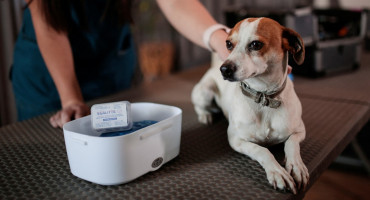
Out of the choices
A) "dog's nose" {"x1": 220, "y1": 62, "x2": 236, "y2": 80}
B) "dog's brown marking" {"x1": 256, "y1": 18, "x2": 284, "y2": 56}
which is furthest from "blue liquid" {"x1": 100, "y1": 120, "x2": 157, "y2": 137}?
"dog's brown marking" {"x1": 256, "y1": 18, "x2": 284, "y2": 56}

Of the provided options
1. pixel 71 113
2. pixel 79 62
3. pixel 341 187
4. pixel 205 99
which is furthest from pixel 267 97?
pixel 341 187

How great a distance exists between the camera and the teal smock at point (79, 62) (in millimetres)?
1249

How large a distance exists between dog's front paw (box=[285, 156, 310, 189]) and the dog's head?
21 centimetres

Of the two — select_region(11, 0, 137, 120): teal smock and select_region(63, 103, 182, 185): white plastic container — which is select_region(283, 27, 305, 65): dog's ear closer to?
select_region(63, 103, 182, 185): white plastic container

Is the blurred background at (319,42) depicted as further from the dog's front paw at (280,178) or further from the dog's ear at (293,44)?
the dog's front paw at (280,178)

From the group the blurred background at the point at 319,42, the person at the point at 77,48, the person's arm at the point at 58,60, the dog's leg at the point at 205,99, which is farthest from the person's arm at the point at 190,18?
the blurred background at the point at 319,42

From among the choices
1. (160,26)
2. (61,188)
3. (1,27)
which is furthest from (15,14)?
(160,26)

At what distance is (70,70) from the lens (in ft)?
3.64

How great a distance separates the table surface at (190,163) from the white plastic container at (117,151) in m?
0.02

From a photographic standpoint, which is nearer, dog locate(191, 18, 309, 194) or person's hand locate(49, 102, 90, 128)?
dog locate(191, 18, 309, 194)

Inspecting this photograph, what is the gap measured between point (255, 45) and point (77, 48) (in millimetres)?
740

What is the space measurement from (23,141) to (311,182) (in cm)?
76

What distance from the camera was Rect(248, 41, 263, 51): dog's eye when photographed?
785mm

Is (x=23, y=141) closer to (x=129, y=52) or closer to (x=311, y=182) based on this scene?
(x=129, y=52)
